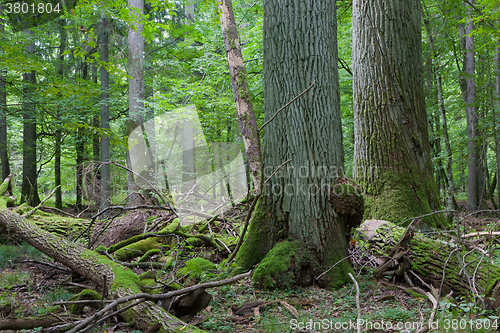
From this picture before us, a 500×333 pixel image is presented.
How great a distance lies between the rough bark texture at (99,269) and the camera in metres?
2.56

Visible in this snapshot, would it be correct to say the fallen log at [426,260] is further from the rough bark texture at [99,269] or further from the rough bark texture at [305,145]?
the rough bark texture at [99,269]

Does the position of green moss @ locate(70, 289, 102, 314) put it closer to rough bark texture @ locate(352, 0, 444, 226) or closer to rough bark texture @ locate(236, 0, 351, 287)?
rough bark texture @ locate(236, 0, 351, 287)

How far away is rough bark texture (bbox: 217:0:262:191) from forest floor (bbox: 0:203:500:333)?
3.12 meters

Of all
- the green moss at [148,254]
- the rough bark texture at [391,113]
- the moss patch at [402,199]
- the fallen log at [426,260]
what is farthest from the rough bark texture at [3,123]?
the fallen log at [426,260]

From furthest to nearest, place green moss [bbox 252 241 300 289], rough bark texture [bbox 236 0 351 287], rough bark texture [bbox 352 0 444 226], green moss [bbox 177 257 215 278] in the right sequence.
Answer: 1. rough bark texture [bbox 352 0 444 226]
2. rough bark texture [bbox 236 0 351 287]
3. green moss [bbox 252 241 300 289]
4. green moss [bbox 177 257 215 278]

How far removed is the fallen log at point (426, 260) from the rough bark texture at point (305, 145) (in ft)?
2.56

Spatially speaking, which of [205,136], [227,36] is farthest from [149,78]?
[227,36]

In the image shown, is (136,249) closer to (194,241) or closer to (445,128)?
(194,241)

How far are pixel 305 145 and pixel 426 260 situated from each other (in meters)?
2.14

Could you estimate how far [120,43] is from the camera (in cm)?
1183

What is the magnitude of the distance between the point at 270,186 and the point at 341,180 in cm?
88

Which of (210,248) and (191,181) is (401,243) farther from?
(191,181)

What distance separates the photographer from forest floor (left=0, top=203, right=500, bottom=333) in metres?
2.61

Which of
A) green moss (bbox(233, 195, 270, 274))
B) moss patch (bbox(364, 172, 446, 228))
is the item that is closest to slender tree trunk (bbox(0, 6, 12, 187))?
green moss (bbox(233, 195, 270, 274))
